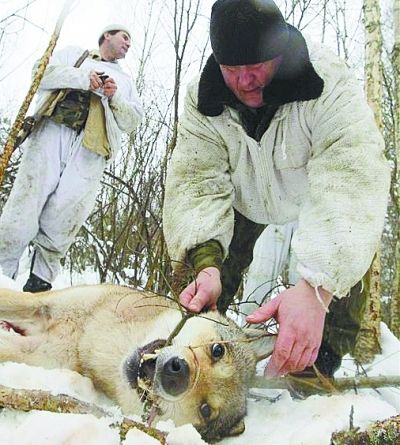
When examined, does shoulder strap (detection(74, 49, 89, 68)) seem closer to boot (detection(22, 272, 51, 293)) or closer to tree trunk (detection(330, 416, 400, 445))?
boot (detection(22, 272, 51, 293))

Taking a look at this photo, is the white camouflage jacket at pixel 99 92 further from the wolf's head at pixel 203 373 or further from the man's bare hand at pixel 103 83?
the wolf's head at pixel 203 373

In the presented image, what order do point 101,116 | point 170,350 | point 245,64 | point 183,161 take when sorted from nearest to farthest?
point 170,350 < point 245,64 < point 183,161 < point 101,116

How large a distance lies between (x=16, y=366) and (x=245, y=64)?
5.14ft

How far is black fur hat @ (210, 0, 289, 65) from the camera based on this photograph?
2598mm

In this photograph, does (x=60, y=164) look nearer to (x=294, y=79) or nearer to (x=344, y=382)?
(x=294, y=79)

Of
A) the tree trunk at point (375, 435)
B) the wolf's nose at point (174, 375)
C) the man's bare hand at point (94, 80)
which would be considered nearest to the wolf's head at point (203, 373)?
the wolf's nose at point (174, 375)

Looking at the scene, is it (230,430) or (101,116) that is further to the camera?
(101,116)

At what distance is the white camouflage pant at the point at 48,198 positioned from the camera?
482 cm

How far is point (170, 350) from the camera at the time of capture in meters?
2.31

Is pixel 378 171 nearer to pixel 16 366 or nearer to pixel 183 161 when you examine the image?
pixel 183 161

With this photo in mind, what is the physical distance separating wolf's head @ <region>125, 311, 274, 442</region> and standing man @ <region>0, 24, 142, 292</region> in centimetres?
251

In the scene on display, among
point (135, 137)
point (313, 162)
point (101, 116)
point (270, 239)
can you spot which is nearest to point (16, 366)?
point (313, 162)

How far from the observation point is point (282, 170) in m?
3.11

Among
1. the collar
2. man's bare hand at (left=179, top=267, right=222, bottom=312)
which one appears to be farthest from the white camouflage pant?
the collar
